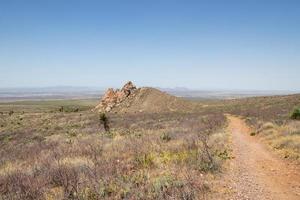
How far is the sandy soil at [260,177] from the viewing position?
26.5 ft

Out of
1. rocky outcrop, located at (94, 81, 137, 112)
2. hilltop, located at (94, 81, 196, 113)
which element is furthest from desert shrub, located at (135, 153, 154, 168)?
rocky outcrop, located at (94, 81, 137, 112)

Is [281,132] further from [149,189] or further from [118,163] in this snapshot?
[149,189]

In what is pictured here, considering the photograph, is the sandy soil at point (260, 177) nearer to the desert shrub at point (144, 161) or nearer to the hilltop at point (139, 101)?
the desert shrub at point (144, 161)

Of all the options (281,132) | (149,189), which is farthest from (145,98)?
(149,189)

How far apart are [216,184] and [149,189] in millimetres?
2166

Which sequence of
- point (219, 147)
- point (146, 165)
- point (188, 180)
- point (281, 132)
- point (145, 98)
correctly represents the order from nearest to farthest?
point (188, 180), point (146, 165), point (219, 147), point (281, 132), point (145, 98)

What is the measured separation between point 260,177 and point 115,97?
6407 cm

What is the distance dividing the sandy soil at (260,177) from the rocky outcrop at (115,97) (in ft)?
188

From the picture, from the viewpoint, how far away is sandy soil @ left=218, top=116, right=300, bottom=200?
808 centimetres

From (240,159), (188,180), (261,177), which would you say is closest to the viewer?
(188,180)

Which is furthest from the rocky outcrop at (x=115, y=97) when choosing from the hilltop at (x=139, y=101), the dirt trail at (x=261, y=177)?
the dirt trail at (x=261, y=177)

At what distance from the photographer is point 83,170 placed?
9.88m

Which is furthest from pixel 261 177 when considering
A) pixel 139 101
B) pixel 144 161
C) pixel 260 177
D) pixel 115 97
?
pixel 115 97

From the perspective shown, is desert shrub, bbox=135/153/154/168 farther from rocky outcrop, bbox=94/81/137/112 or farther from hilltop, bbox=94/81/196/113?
rocky outcrop, bbox=94/81/137/112
